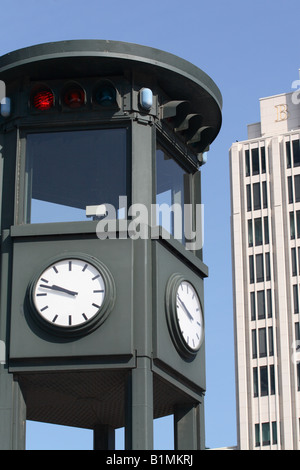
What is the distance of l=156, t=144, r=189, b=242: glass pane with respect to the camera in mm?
21000

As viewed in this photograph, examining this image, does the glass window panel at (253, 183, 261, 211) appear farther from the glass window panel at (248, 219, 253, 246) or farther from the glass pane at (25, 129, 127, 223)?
the glass pane at (25, 129, 127, 223)

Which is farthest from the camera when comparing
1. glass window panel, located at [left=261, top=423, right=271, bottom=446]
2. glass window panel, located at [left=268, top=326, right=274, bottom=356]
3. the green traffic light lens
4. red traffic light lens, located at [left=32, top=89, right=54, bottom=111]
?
glass window panel, located at [left=268, top=326, right=274, bottom=356]

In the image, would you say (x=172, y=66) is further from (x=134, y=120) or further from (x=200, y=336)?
(x=200, y=336)

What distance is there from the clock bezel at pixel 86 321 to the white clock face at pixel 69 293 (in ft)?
0.12

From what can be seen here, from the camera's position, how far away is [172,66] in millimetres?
20812

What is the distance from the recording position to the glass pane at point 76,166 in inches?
814

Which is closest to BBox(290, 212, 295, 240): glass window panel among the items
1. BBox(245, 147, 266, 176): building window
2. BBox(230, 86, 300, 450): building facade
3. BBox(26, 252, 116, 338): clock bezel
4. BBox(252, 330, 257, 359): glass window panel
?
BBox(230, 86, 300, 450): building facade

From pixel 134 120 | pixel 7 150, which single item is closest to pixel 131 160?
pixel 134 120

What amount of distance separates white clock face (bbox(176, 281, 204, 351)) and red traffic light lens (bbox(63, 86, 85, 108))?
357 centimetres

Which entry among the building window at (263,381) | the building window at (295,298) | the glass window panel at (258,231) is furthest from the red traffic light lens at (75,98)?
the glass window panel at (258,231)

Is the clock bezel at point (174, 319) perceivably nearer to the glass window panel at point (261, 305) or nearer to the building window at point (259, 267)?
the glass window panel at point (261, 305)

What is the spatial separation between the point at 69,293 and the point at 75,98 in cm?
362
